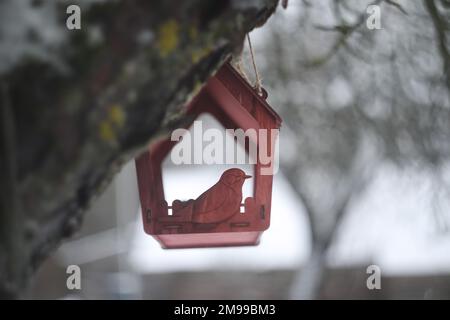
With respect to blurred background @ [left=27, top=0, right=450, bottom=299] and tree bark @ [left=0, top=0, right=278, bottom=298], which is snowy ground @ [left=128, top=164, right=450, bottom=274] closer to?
blurred background @ [left=27, top=0, right=450, bottom=299]

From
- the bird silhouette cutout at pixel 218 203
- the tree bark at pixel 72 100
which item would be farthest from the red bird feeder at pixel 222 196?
the tree bark at pixel 72 100

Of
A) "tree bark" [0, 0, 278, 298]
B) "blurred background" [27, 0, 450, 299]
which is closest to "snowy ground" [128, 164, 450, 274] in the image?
"blurred background" [27, 0, 450, 299]

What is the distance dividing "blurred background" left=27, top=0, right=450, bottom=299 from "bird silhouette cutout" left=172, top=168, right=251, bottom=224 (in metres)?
0.22

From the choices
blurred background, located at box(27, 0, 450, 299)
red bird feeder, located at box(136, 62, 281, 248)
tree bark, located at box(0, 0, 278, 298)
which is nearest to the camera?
tree bark, located at box(0, 0, 278, 298)

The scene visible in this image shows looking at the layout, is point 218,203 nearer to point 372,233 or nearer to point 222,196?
point 222,196

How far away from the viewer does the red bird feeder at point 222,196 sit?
4.42ft

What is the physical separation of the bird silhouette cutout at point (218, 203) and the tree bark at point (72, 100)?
0.50 m

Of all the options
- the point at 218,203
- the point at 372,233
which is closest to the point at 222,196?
the point at 218,203

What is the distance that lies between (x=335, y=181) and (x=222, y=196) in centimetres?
365

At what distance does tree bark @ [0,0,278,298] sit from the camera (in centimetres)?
71

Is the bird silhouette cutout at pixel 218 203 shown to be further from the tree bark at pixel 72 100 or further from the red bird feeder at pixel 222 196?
the tree bark at pixel 72 100

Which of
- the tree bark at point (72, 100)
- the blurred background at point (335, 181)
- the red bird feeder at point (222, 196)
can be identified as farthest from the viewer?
the blurred background at point (335, 181)

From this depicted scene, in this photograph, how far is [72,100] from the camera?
726mm

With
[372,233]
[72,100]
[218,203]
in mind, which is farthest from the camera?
[372,233]
